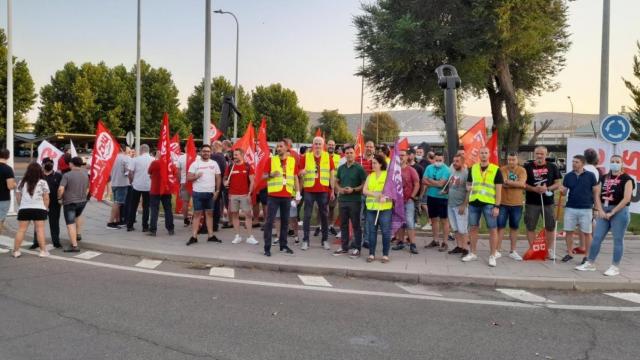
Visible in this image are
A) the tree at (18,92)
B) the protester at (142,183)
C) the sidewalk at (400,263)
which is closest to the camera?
the sidewalk at (400,263)

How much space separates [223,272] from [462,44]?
1833cm

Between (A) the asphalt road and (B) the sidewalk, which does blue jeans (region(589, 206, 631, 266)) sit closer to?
(B) the sidewalk

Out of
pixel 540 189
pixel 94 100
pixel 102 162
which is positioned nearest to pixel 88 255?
pixel 102 162

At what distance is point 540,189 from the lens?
852 centimetres

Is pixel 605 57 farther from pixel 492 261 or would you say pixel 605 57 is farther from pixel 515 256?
pixel 492 261

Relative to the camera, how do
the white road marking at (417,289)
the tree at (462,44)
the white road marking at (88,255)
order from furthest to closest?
the tree at (462,44)
the white road marking at (88,255)
the white road marking at (417,289)

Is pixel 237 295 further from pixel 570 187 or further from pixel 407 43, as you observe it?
pixel 407 43

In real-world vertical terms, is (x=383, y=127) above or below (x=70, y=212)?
above

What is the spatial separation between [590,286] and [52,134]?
52.9m

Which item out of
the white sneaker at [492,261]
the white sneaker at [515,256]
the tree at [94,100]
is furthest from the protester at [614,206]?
the tree at [94,100]

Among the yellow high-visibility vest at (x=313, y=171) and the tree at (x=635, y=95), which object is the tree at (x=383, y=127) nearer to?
the tree at (x=635, y=95)

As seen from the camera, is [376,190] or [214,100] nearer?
[376,190]

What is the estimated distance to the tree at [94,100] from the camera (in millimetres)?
51844

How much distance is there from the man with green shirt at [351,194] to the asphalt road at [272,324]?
1743 mm
